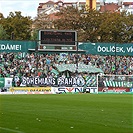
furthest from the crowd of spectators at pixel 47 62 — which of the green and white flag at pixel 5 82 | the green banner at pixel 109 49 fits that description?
the green and white flag at pixel 5 82

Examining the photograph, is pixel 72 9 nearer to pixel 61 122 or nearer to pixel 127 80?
pixel 127 80

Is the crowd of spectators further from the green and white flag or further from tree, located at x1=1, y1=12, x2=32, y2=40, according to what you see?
tree, located at x1=1, y1=12, x2=32, y2=40

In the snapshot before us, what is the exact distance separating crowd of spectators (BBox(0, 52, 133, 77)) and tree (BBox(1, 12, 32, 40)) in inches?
1453

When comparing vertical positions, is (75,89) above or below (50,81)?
below

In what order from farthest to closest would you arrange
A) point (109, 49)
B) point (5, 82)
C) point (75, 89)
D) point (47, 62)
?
point (109, 49) < point (47, 62) < point (75, 89) < point (5, 82)

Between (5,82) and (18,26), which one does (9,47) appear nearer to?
(5,82)

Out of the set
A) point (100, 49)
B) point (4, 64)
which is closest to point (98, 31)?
point (100, 49)

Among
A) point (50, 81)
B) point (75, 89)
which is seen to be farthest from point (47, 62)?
point (75, 89)

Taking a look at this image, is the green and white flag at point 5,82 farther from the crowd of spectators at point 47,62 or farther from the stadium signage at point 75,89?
the stadium signage at point 75,89

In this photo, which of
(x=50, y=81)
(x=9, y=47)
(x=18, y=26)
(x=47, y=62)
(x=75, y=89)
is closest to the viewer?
(x=50, y=81)

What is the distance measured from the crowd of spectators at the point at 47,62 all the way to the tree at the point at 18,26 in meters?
36.9

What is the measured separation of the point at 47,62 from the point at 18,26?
1578 inches

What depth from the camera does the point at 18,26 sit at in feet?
318

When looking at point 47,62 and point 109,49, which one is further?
point 109,49
